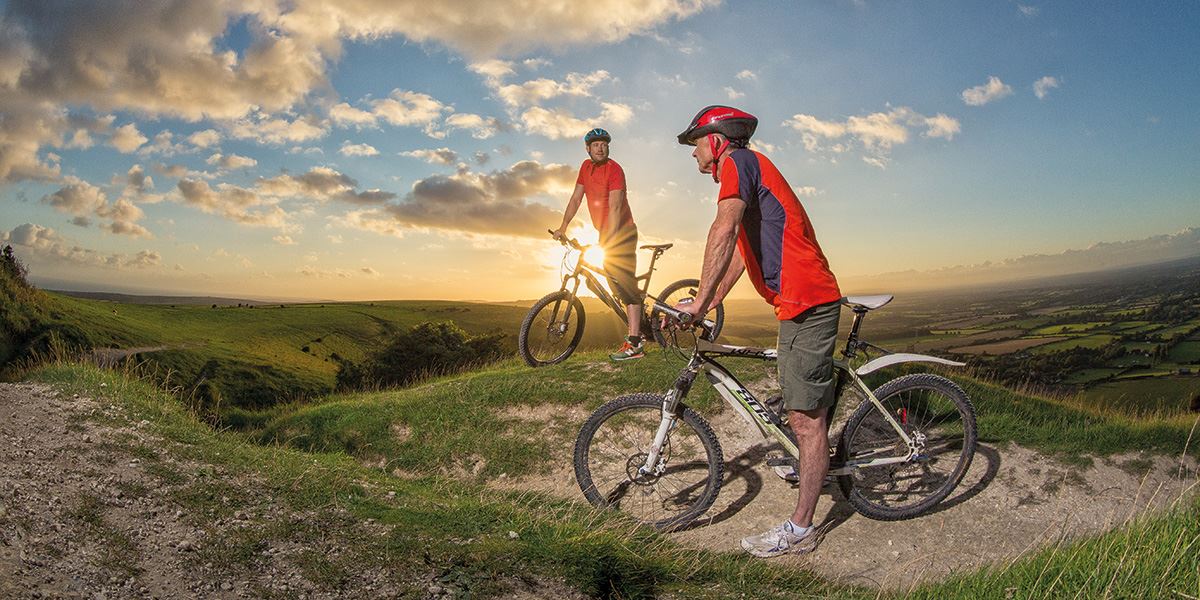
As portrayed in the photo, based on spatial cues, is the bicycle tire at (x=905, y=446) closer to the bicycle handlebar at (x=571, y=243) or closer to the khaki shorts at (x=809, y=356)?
the khaki shorts at (x=809, y=356)

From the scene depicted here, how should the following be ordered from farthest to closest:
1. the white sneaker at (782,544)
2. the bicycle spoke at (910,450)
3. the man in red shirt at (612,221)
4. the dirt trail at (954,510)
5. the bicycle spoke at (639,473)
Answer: the man in red shirt at (612,221) < the bicycle spoke at (910,450) < the bicycle spoke at (639,473) < the dirt trail at (954,510) < the white sneaker at (782,544)

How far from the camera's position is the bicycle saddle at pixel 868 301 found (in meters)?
5.81

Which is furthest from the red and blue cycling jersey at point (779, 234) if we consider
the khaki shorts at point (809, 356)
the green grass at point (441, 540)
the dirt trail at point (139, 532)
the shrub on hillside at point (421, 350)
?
the shrub on hillside at point (421, 350)

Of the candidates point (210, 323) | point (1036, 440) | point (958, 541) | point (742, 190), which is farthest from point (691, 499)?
point (210, 323)

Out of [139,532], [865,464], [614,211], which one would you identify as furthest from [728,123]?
A: [139,532]

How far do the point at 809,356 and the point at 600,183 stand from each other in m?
5.27

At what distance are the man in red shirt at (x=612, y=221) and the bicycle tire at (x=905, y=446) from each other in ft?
12.0

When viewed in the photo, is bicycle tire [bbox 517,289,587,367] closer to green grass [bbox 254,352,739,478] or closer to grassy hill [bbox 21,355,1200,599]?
green grass [bbox 254,352,739,478]

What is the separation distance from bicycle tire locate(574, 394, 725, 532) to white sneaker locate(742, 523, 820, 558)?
56 centimetres

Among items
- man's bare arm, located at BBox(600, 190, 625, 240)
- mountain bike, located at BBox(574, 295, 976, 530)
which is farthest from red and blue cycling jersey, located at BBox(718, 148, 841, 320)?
man's bare arm, located at BBox(600, 190, 625, 240)

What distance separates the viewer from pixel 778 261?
17.2ft

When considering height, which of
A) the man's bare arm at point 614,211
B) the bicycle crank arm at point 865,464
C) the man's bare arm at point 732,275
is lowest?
the bicycle crank arm at point 865,464

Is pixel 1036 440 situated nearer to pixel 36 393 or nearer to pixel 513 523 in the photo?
pixel 513 523

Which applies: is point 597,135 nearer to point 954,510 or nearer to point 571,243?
point 571,243
